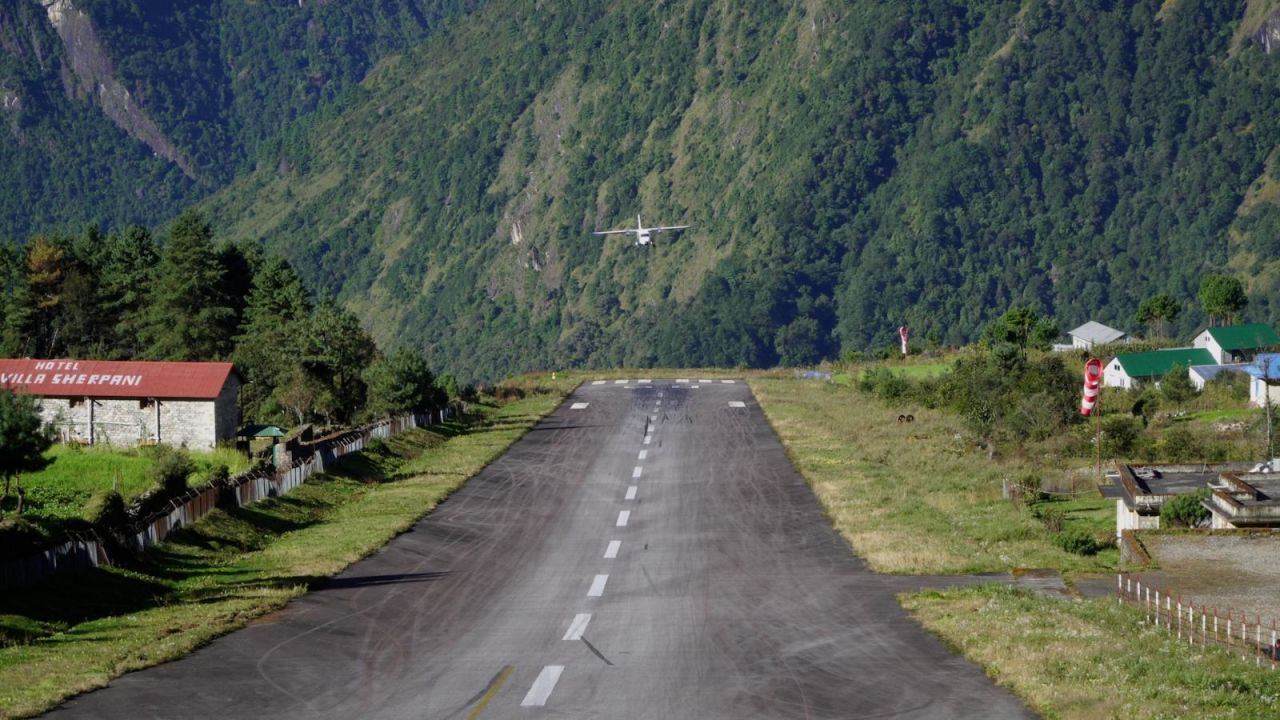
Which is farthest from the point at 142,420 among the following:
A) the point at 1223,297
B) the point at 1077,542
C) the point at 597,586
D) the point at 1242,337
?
the point at 1223,297

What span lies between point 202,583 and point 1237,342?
9277cm

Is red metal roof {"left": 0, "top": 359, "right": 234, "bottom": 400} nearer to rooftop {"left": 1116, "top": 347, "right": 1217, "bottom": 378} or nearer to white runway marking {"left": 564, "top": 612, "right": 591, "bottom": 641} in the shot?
white runway marking {"left": 564, "top": 612, "right": 591, "bottom": 641}

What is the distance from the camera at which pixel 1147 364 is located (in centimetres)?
10425

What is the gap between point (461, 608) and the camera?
1203 inches

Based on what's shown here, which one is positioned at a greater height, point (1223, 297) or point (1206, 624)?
point (1223, 297)

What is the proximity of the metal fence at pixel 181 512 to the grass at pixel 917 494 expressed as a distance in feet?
53.1

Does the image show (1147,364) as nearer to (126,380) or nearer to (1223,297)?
(1223,297)

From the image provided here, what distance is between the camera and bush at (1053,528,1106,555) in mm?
38469

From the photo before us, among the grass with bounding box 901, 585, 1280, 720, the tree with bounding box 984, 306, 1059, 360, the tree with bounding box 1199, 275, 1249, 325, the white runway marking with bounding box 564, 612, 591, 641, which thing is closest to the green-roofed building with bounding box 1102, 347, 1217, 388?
the tree with bounding box 984, 306, 1059, 360

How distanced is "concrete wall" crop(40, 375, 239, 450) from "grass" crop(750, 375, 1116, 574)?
24301 mm

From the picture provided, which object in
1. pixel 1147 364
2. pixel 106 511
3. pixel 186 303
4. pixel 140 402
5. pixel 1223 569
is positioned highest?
pixel 186 303

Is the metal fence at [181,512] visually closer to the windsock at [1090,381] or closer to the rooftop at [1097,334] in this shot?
the windsock at [1090,381]

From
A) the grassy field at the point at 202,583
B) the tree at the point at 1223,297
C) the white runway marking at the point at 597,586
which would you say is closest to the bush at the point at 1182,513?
the white runway marking at the point at 597,586

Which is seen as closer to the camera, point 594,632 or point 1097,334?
point 594,632
